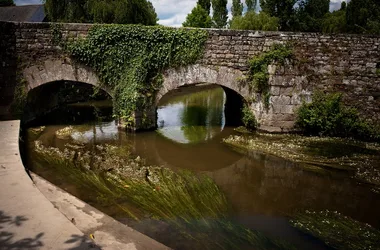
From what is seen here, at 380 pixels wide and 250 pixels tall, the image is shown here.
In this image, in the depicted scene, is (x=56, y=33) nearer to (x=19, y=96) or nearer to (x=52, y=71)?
(x=52, y=71)

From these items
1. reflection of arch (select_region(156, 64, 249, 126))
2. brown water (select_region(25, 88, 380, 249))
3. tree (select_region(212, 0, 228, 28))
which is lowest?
brown water (select_region(25, 88, 380, 249))

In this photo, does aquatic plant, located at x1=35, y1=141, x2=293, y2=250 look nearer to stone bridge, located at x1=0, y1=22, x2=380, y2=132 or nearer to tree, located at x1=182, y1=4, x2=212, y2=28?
stone bridge, located at x1=0, y1=22, x2=380, y2=132

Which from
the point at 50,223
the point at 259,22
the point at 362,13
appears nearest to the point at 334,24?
the point at 362,13

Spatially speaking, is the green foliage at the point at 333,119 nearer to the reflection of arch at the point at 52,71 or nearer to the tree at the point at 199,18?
the reflection of arch at the point at 52,71

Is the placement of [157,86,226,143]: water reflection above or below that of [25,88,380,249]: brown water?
above

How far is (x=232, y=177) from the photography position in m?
6.51

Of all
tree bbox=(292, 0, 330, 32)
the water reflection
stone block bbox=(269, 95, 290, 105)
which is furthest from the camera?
tree bbox=(292, 0, 330, 32)

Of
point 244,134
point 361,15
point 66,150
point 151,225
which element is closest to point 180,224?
point 151,225

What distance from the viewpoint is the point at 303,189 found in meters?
5.99

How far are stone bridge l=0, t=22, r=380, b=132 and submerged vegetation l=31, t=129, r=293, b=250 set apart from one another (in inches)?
110

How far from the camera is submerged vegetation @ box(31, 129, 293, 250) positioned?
13.8ft

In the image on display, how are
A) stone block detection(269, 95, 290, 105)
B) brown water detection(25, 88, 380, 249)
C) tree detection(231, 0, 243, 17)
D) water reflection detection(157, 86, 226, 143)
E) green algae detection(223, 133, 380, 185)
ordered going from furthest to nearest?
tree detection(231, 0, 243, 17)
water reflection detection(157, 86, 226, 143)
stone block detection(269, 95, 290, 105)
green algae detection(223, 133, 380, 185)
brown water detection(25, 88, 380, 249)

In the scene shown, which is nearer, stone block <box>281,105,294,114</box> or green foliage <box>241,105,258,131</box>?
stone block <box>281,105,294,114</box>

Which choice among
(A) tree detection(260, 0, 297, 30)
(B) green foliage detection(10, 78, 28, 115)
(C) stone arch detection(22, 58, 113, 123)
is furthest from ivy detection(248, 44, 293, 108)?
(A) tree detection(260, 0, 297, 30)
